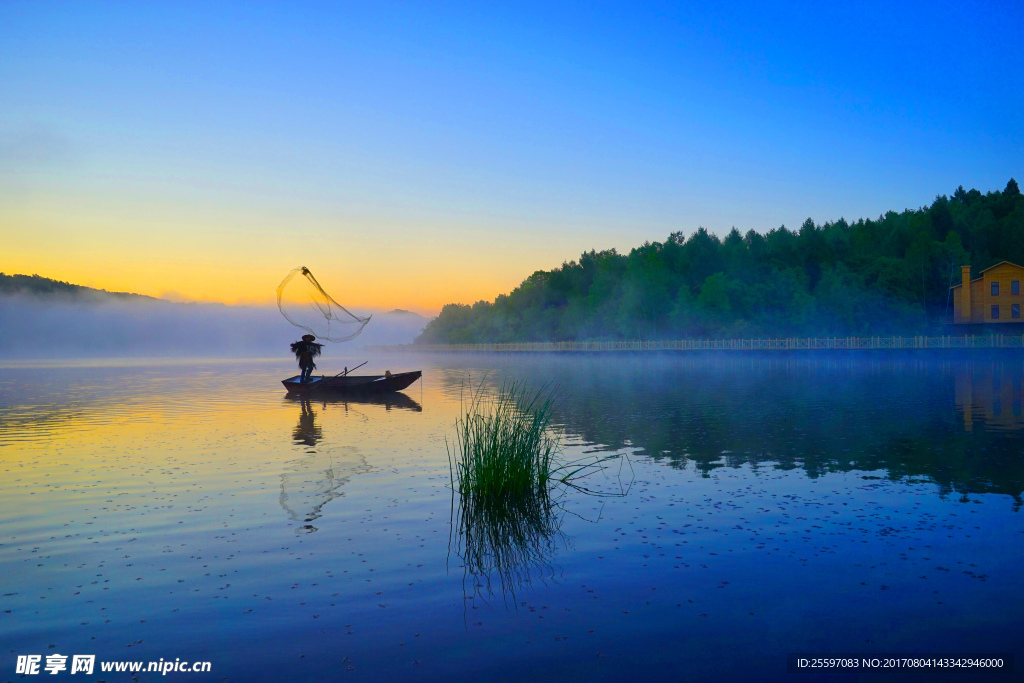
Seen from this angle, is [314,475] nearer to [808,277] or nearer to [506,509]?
[506,509]

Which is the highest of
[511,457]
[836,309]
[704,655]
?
[836,309]

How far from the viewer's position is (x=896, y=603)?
7184 mm

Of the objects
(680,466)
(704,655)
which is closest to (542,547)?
(704,655)

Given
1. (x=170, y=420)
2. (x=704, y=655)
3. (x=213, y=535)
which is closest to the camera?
(x=704, y=655)

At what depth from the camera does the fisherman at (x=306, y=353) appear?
121 ft

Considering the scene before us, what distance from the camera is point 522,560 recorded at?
8984mm

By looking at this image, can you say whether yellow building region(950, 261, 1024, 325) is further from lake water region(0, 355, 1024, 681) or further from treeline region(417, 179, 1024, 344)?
lake water region(0, 355, 1024, 681)

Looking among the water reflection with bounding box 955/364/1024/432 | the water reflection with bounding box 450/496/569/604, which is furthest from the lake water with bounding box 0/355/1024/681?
the water reflection with bounding box 955/364/1024/432

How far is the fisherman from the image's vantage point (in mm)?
36969

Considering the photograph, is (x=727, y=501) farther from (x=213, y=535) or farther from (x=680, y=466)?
(x=213, y=535)

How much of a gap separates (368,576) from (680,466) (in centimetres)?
863

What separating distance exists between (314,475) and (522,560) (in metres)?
7.15

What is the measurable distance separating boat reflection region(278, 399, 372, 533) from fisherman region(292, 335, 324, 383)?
51.3ft

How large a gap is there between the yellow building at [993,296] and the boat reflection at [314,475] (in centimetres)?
8332
